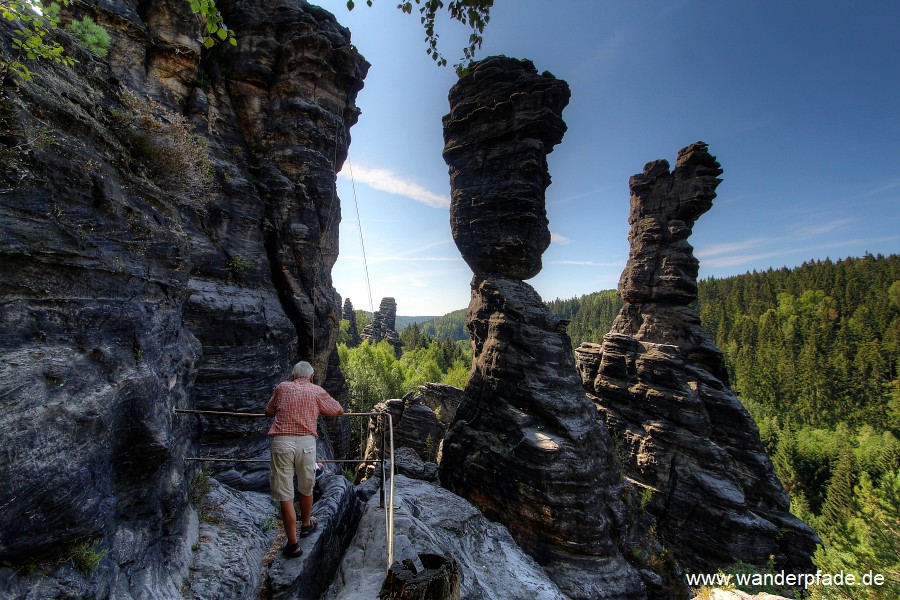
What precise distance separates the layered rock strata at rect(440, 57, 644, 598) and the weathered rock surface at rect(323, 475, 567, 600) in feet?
5.15

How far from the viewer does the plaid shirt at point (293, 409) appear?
577cm

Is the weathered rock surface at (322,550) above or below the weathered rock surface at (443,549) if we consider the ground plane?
above

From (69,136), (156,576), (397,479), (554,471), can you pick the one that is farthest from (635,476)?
(69,136)

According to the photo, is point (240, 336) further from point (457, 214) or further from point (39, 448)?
point (457, 214)

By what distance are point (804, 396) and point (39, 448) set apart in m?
102

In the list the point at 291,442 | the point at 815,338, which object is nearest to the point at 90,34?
the point at 291,442

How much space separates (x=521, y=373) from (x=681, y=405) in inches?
542

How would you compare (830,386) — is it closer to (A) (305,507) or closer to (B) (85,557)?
(A) (305,507)

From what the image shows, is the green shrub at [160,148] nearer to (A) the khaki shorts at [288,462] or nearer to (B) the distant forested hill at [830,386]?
(A) the khaki shorts at [288,462]

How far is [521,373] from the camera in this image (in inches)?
623

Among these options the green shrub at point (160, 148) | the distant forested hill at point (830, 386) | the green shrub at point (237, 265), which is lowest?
the distant forested hill at point (830, 386)

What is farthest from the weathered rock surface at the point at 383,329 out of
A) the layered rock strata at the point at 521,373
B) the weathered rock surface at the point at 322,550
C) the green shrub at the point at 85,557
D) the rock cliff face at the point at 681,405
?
the green shrub at the point at 85,557

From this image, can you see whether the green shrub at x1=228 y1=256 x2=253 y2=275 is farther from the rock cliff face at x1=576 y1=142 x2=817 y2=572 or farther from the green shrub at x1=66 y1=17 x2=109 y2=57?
the rock cliff face at x1=576 y1=142 x2=817 y2=572

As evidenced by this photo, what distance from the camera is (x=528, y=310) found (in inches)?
663
